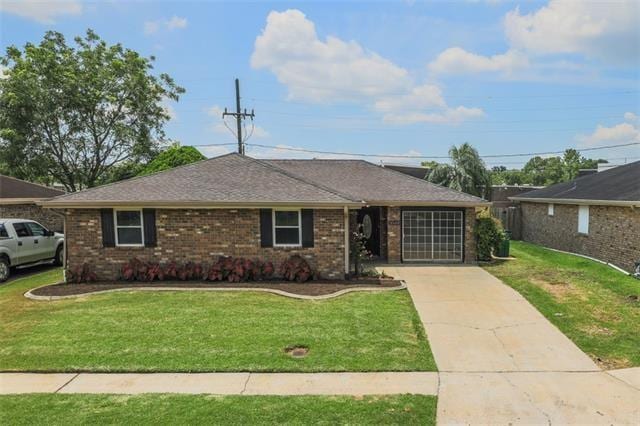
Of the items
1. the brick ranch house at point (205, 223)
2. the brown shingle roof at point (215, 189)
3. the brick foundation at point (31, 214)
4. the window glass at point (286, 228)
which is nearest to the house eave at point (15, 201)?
the brick foundation at point (31, 214)

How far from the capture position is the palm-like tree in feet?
81.5

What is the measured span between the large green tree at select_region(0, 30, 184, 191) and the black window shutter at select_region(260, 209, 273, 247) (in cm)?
1789

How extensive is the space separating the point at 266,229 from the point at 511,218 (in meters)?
15.9

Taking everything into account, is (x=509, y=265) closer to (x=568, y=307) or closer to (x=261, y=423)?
(x=568, y=307)

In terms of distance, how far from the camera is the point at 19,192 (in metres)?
18.9

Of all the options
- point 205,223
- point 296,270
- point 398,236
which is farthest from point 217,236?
point 398,236

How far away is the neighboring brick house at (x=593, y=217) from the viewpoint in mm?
12891

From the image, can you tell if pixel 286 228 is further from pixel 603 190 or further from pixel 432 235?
pixel 603 190

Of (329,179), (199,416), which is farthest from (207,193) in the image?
(199,416)

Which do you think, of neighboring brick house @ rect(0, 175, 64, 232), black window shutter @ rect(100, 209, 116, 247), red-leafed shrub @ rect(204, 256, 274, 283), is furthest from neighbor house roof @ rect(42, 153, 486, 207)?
neighboring brick house @ rect(0, 175, 64, 232)

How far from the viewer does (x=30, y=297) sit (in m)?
9.71

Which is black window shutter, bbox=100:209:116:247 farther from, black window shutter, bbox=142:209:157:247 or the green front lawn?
the green front lawn

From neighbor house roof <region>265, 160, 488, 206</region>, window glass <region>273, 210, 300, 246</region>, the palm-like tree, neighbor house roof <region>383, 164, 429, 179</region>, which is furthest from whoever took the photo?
neighbor house roof <region>383, 164, 429, 179</region>

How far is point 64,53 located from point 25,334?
22.1 m
